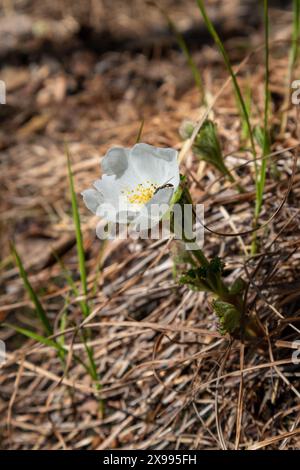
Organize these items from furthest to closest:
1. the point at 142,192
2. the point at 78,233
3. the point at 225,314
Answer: the point at 78,233
the point at 142,192
the point at 225,314

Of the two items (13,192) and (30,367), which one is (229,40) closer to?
(13,192)

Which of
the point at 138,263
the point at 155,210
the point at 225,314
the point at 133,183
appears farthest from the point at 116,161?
the point at 138,263

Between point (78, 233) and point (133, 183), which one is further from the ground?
point (133, 183)

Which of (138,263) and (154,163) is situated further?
(138,263)

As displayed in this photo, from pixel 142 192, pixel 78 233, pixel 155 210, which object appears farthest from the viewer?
pixel 78 233

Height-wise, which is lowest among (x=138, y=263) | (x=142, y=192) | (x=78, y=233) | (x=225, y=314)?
(x=225, y=314)

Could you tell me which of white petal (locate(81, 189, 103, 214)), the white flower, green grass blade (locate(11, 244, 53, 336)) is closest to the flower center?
the white flower

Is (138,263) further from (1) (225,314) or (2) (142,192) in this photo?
(1) (225,314)

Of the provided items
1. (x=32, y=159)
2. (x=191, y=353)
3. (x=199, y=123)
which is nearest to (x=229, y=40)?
(x=32, y=159)
